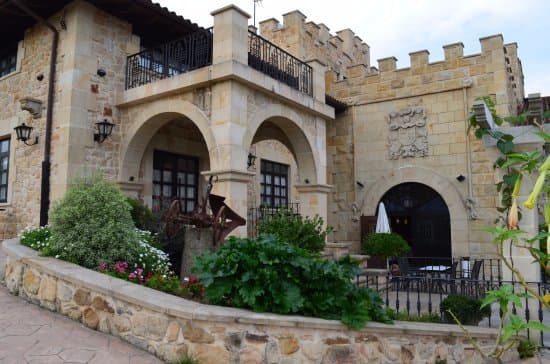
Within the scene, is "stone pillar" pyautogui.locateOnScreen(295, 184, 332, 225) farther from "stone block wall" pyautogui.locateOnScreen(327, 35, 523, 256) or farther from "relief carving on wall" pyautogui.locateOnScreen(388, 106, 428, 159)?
"relief carving on wall" pyautogui.locateOnScreen(388, 106, 428, 159)

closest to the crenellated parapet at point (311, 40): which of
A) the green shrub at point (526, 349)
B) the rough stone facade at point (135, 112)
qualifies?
the rough stone facade at point (135, 112)

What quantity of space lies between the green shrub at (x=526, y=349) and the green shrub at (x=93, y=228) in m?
4.62

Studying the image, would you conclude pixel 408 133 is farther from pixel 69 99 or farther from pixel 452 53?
pixel 69 99

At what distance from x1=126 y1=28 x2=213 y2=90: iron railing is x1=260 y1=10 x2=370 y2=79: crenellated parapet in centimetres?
508

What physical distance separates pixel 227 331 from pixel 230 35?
5.59 meters

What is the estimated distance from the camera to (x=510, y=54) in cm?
1252

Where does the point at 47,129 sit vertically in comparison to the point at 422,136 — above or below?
below

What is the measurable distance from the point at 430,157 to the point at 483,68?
2550 millimetres

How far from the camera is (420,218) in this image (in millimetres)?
11594

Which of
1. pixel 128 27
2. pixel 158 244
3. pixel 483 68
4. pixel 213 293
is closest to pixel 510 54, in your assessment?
pixel 483 68

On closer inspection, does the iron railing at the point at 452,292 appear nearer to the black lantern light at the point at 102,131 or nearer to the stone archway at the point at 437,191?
the stone archway at the point at 437,191

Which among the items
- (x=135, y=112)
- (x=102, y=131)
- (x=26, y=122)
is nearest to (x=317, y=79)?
(x=135, y=112)

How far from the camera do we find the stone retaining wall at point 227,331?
3.47m

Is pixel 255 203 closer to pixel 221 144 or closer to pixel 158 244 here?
pixel 221 144
